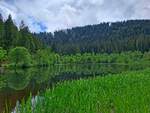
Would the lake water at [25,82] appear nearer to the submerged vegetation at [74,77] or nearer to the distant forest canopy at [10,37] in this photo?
the submerged vegetation at [74,77]

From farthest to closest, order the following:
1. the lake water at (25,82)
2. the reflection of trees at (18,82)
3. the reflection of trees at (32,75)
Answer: the reflection of trees at (32,75), the reflection of trees at (18,82), the lake water at (25,82)

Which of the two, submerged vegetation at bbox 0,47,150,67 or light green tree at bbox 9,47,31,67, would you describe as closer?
light green tree at bbox 9,47,31,67

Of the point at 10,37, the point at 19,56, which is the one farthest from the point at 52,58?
the point at 19,56

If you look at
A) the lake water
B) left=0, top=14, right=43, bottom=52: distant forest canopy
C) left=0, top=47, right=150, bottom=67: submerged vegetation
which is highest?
left=0, top=14, right=43, bottom=52: distant forest canopy

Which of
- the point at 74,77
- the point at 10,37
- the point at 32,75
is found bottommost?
the point at 74,77

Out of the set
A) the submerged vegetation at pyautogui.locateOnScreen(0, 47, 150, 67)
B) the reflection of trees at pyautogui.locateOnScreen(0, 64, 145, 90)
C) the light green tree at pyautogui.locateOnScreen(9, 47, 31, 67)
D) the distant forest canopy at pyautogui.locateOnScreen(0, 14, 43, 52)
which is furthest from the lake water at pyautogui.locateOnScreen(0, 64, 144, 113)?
the distant forest canopy at pyautogui.locateOnScreen(0, 14, 43, 52)

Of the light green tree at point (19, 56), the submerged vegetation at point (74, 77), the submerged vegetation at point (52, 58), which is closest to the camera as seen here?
the submerged vegetation at point (74, 77)

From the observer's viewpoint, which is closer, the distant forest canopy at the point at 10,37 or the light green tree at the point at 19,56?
the light green tree at the point at 19,56

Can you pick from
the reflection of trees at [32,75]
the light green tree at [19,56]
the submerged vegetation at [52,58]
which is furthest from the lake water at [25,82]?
the light green tree at [19,56]

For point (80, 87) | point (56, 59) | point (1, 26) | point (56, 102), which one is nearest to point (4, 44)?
point (1, 26)

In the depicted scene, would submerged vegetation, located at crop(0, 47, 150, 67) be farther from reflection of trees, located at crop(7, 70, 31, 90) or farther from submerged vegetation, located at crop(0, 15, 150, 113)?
reflection of trees, located at crop(7, 70, 31, 90)

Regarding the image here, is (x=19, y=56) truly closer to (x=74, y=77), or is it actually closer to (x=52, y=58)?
(x=74, y=77)

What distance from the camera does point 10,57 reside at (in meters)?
93.6

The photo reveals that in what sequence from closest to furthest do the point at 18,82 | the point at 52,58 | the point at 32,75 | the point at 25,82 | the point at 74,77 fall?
the point at 25,82 → the point at 18,82 → the point at 74,77 → the point at 32,75 → the point at 52,58
